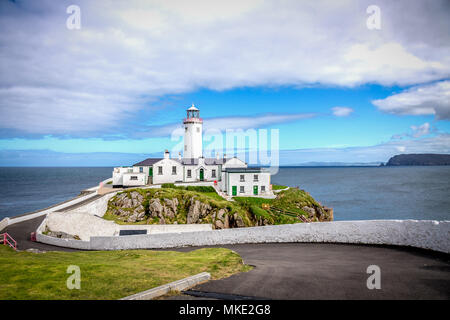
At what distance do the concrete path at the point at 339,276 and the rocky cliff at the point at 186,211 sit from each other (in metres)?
17.2

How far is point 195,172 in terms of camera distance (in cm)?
4747

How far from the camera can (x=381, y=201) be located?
67.4 meters

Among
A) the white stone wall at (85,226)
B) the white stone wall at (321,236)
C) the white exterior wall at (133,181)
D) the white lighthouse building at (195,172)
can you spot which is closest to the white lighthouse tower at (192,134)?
the white lighthouse building at (195,172)

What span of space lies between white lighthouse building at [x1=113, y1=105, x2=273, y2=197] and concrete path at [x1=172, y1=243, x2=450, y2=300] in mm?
27217

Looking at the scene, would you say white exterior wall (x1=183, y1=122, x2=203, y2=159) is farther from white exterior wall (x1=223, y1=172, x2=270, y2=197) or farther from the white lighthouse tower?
white exterior wall (x1=223, y1=172, x2=270, y2=197)

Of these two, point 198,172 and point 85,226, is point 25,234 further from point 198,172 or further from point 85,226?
point 198,172

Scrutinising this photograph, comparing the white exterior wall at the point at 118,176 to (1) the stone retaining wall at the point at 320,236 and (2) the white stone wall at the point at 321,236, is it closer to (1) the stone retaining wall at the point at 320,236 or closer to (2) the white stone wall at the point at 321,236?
(1) the stone retaining wall at the point at 320,236

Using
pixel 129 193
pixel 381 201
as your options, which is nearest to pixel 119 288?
pixel 129 193

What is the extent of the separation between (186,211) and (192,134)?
20.2 m

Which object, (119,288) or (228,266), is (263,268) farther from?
(119,288)

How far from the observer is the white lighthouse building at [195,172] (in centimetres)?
4216

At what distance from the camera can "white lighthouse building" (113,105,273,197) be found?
42.2 meters
